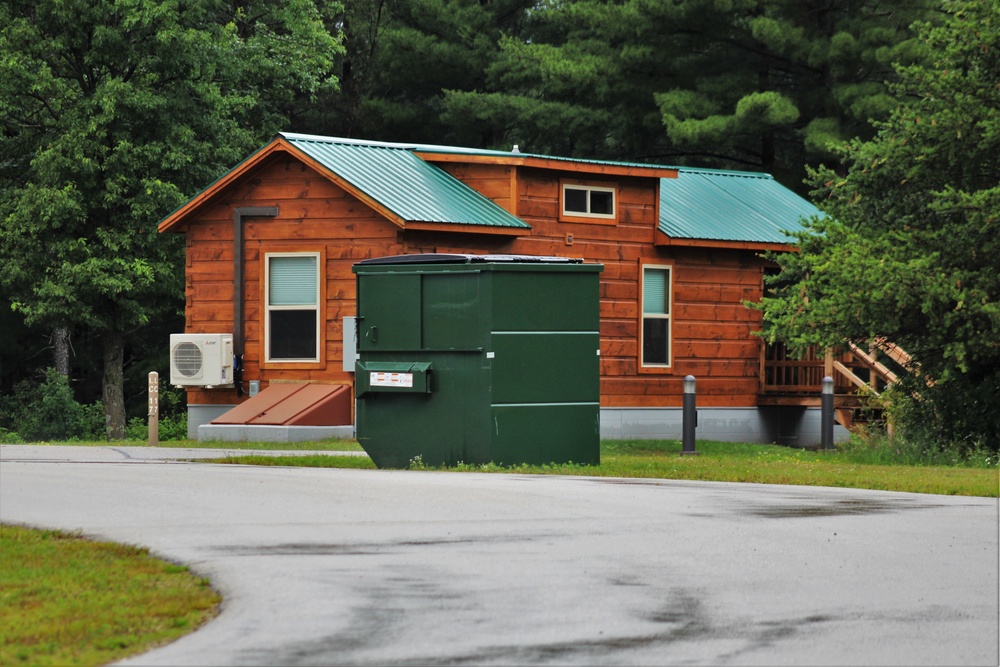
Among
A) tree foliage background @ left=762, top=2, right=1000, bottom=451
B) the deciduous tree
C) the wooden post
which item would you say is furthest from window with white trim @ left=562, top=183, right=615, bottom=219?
the deciduous tree

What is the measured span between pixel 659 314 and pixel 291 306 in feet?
22.1

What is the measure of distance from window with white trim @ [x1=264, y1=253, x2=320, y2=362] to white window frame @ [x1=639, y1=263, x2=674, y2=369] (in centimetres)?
596

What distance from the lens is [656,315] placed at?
2828 centimetres

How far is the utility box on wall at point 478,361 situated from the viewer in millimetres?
17047

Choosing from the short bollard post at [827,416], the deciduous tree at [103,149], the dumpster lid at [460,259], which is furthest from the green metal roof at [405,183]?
the deciduous tree at [103,149]

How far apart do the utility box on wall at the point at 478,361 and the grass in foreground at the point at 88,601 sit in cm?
664

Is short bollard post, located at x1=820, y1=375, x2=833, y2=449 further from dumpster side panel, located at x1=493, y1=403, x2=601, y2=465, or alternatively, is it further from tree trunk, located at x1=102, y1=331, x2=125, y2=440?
tree trunk, located at x1=102, y1=331, x2=125, y2=440

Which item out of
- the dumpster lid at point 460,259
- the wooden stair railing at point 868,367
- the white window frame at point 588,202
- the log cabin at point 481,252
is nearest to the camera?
the dumpster lid at point 460,259

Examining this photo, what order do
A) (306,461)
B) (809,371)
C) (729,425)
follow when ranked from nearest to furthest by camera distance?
(306,461) < (729,425) < (809,371)

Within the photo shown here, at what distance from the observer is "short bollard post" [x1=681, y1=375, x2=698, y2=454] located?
24.5 meters

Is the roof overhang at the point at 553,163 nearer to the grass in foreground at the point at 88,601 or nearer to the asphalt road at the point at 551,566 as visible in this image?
the asphalt road at the point at 551,566

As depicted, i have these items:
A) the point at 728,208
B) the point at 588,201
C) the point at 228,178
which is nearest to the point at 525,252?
the point at 588,201

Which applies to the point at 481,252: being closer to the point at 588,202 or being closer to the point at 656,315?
the point at 588,202

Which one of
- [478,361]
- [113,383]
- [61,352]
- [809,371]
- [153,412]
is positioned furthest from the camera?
[61,352]
